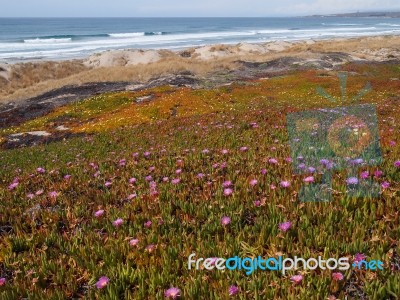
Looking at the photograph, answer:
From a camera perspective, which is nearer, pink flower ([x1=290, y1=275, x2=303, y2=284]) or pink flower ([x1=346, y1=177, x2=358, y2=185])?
pink flower ([x1=290, y1=275, x2=303, y2=284])

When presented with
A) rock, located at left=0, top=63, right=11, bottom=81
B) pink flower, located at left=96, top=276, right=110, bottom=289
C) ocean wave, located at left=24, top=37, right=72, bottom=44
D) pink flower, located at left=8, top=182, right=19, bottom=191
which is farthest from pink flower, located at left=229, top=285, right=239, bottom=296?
ocean wave, located at left=24, top=37, right=72, bottom=44

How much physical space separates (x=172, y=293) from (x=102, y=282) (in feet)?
2.47

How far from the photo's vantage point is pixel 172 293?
324cm

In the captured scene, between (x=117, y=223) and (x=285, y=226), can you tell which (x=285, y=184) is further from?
(x=117, y=223)

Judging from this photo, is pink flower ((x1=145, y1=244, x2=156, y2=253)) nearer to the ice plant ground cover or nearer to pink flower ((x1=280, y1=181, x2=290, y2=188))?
the ice plant ground cover

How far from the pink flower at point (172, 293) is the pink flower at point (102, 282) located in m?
0.63

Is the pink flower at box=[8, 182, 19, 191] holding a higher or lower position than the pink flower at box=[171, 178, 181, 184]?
lower

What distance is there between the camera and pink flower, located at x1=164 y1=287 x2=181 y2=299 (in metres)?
3.22

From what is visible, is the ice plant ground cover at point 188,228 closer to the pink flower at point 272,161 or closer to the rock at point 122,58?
the pink flower at point 272,161

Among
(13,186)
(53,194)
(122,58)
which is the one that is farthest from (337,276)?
(122,58)

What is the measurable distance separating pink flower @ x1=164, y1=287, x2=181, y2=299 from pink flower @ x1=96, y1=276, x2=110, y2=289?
0.63 metres

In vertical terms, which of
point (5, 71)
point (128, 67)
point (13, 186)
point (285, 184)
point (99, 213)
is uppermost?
point (128, 67)

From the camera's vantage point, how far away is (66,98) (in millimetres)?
41969

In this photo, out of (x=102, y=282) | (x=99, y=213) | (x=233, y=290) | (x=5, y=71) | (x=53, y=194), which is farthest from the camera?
(x=5, y=71)
